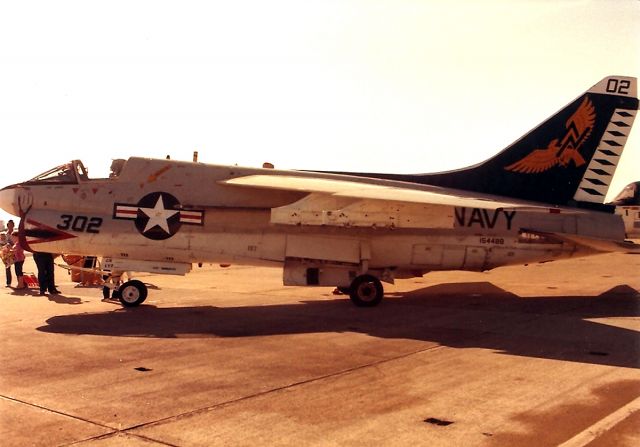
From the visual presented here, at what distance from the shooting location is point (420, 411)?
6.26 m

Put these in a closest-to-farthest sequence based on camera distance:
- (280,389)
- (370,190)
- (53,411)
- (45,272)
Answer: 1. (53,411)
2. (280,389)
3. (370,190)
4. (45,272)

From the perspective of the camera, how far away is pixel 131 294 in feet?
46.8

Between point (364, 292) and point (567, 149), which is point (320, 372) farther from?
point (567, 149)

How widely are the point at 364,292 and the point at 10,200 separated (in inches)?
348

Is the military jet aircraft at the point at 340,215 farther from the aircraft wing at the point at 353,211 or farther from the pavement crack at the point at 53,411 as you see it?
the pavement crack at the point at 53,411

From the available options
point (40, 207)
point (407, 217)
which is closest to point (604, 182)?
point (407, 217)

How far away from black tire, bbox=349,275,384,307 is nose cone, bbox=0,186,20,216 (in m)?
8.36

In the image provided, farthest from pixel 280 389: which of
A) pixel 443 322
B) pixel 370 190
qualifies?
pixel 370 190

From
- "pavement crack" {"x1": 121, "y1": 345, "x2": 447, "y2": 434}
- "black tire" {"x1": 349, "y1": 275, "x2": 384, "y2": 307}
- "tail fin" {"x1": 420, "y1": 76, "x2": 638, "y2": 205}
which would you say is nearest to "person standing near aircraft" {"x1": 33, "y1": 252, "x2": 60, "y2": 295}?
"black tire" {"x1": 349, "y1": 275, "x2": 384, "y2": 307}

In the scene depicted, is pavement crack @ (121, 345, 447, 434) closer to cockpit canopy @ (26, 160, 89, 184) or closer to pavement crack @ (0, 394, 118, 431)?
pavement crack @ (0, 394, 118, 431)

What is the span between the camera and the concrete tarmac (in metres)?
5.66

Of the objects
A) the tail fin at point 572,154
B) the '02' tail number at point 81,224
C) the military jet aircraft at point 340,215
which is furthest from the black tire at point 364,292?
the '02' tail number at point 81,224

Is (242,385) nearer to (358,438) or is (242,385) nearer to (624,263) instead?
(358,438)

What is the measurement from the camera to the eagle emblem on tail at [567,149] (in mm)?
16000
